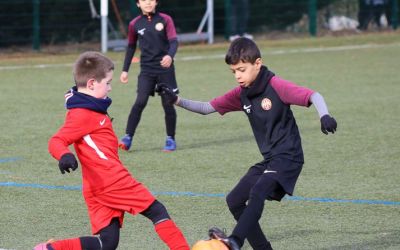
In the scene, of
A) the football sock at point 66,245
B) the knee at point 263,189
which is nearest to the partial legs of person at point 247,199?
the knee at point 263,189

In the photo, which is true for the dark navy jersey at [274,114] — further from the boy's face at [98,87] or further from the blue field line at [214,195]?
the blue field line at [214,195]

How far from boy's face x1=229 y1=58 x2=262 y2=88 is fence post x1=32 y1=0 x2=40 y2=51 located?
1799 cm

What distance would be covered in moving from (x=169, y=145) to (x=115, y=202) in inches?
212

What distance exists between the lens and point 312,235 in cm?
757

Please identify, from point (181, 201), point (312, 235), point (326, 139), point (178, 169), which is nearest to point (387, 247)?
point (312, 235)

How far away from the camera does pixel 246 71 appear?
6.66 metres

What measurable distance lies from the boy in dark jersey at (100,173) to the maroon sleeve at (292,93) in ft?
3.53

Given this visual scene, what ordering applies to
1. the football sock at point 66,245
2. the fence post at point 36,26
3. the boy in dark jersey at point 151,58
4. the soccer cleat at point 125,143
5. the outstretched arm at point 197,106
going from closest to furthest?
the football sock at point 66,245 < the outstretched arm at point 197,106 < the soccer cleat at point 125,143 < the boy in dark jersey at point 151,58 < the fence post at point 36,26

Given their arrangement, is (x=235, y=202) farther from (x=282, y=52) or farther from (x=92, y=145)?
(x=282, y=52)

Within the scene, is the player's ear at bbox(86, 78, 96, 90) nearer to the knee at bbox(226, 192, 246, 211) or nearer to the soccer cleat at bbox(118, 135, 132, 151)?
the knee at bbox(226, 192, 246, 211)

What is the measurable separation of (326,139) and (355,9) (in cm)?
1817

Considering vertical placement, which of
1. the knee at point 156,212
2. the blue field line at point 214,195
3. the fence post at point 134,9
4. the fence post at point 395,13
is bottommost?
the fence post at point 395,13

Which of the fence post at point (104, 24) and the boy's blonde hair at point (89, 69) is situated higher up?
the boy's blonde hair at point (89, 69)

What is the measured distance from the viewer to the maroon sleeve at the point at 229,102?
274 inches
